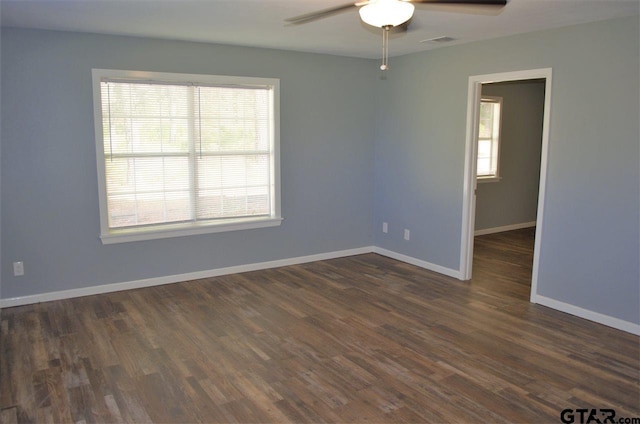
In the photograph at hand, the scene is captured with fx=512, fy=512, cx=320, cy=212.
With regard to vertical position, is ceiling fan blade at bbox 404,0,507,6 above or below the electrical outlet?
above

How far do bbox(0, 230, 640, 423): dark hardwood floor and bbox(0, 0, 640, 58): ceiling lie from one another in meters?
2.18

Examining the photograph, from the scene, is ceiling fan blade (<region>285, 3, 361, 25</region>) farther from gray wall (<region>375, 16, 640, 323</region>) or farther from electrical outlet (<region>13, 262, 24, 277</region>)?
electrical outlet (<region>13, 262, 24, 277</region>)

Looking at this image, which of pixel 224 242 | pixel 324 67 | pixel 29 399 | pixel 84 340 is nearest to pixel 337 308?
pixel 224 242

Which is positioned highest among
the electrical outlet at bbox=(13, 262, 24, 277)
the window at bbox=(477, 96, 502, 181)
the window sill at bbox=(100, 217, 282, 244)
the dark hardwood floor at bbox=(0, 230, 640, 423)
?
the window at bbox=(477, 96, 502, 181)

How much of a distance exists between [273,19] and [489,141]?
4.44 meters

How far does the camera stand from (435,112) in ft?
17.5

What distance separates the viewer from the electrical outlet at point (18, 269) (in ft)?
14.2

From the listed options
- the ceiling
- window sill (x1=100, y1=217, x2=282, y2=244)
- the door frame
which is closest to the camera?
the ceiling

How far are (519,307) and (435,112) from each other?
2140mm

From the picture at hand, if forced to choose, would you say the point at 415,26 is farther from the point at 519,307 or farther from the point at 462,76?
the point at 519,307

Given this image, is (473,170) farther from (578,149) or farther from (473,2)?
(473,2)

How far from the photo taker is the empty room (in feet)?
10.0

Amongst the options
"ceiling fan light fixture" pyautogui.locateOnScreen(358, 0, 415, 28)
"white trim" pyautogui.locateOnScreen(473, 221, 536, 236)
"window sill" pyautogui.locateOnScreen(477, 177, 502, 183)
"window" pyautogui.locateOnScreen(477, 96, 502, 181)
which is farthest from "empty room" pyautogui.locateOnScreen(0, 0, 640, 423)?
"window" pyautogui.locateOnScreen(477, 96, 502, 181)

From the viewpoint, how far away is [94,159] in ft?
14.8
